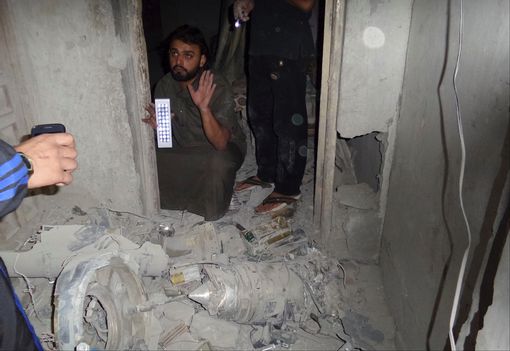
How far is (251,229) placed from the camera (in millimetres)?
3121

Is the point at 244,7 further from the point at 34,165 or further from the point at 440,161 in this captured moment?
the point at 34,165

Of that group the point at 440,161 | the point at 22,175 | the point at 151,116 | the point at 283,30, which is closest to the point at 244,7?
the point at 283,30

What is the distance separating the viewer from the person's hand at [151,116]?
271 cm

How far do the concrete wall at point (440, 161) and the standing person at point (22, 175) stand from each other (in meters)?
1.41

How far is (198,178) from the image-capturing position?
318 cm

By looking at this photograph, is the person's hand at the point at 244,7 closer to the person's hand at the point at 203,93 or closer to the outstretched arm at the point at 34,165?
the person's hand at the point at 203,93

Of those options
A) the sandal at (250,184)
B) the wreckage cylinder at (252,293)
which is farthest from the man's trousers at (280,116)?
the wreckage cylinder at (252,293)

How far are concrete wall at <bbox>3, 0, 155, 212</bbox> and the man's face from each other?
0.63m

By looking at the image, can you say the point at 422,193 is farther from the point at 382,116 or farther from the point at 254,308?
the point at 254,308

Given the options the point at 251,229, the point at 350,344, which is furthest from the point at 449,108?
the point at 251,229

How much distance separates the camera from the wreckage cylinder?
2352mm

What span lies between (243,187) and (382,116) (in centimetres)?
176

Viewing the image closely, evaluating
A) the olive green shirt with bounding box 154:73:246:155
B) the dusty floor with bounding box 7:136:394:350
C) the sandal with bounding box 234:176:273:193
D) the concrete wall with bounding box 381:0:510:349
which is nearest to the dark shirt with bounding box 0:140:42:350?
the dusty floor with bounding box 7:136:394:350

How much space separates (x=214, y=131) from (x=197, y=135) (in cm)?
36
